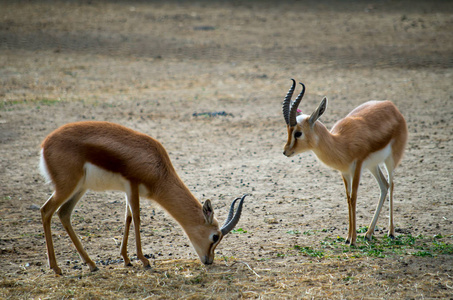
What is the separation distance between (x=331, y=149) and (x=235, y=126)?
17.4ft

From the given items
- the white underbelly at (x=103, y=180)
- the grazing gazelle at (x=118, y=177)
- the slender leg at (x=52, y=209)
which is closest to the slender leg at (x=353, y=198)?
the grazing gazelle at (x=118, y=177)

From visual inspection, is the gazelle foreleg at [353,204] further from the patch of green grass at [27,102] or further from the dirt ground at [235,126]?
the patch of green grass at [27,102]

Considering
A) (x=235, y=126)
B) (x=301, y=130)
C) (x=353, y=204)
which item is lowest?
(x=235, y=126)

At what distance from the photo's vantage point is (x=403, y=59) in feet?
53.7

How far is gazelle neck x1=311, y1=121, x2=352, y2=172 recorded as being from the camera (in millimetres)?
5957

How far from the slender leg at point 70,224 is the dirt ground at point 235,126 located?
158 millimetres

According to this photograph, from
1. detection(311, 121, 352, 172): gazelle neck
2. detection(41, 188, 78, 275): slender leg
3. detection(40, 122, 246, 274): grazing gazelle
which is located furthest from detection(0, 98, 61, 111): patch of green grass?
detection(311, 121, 352, 172): gazelle neck

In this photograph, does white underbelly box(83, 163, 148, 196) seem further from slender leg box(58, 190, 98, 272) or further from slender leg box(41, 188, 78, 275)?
slender leg box(58, 190, 98, 272)

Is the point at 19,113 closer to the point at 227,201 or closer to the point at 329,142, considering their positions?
the point at 227,201

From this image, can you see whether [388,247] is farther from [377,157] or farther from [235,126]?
[235,126]

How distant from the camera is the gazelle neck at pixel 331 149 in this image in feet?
19.5

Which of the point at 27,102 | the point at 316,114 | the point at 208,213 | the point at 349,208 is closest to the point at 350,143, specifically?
the point at 316,114

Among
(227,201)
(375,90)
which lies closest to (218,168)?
(227,201)

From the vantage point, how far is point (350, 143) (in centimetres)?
605
